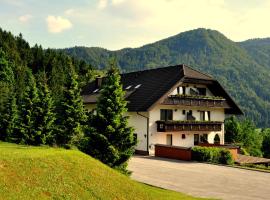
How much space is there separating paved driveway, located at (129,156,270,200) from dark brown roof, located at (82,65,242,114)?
9.51 meters

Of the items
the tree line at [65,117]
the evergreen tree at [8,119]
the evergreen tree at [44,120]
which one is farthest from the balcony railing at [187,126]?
the evergreen tree at [8,119]

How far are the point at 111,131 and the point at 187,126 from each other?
22.2 m

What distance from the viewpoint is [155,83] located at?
45.7m

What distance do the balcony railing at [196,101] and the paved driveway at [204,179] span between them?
992 centimetres

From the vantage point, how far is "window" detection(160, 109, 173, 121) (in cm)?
4344

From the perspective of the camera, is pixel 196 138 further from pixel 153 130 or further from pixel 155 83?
pixel 155 83

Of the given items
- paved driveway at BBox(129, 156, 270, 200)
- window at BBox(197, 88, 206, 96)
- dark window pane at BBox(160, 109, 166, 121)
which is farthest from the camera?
window at BBox(197, 88, 206, 96)

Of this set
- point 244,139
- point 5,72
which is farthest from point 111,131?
point 5,72

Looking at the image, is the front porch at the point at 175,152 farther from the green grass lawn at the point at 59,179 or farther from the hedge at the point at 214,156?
the green grass lawn at the point at 59,179

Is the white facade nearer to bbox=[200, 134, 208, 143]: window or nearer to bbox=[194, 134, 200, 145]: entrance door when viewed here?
bbox=[200, 134, 208, 143]: window

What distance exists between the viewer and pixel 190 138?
45969 millimetres

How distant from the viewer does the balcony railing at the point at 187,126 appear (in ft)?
137

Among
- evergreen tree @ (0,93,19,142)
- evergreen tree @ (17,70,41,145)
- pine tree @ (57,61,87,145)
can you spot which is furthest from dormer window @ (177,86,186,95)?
evergreen tree @ (0,93,19,142)

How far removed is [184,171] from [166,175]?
8.83 ft
